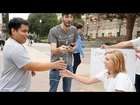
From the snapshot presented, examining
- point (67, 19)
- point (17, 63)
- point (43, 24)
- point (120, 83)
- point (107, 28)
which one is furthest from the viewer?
point (43, 24)

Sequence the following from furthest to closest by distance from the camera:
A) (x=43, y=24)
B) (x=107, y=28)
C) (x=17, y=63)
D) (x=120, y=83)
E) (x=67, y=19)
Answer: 1. (x=43, y=24)
2. (x=107, y=28)
3. (x=67, y=19)
4. (x=120, y=83)
5. (x=17, y=63)

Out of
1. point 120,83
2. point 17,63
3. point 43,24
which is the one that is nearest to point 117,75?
point 120,83

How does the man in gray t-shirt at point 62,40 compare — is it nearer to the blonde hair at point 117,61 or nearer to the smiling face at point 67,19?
the smiling face at point 67,19

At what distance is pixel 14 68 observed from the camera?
85.1 inches

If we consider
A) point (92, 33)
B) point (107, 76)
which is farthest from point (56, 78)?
point (92, 33)

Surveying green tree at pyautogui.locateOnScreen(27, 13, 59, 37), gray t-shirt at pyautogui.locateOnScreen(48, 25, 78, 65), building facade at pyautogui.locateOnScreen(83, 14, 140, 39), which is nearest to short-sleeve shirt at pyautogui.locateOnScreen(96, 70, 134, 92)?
gray t-shirt at pyautogui.locateOnScreen(48, 25, 78, 65)

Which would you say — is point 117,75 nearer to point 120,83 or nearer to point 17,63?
point 120,83

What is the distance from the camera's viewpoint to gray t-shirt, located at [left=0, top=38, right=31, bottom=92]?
2.10 metres

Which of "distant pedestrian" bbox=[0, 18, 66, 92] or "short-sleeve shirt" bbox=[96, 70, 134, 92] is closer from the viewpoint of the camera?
"distant pedestrian" bbox=[0, 18, 66, 92]

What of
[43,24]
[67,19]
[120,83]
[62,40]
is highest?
[43,24]

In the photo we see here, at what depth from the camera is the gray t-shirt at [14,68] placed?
210 centimetres

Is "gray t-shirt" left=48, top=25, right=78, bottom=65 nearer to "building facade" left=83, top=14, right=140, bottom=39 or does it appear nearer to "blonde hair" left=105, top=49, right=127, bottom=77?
"blonde hair" left=105, top=49, right=127, bottom=77

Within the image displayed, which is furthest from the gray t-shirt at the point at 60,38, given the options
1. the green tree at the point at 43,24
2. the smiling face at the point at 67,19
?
the green tree at the point at 43,24

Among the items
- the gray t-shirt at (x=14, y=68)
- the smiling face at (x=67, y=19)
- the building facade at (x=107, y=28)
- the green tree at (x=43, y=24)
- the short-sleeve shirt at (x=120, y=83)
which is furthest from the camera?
the green tree at (x=43, y=24)
